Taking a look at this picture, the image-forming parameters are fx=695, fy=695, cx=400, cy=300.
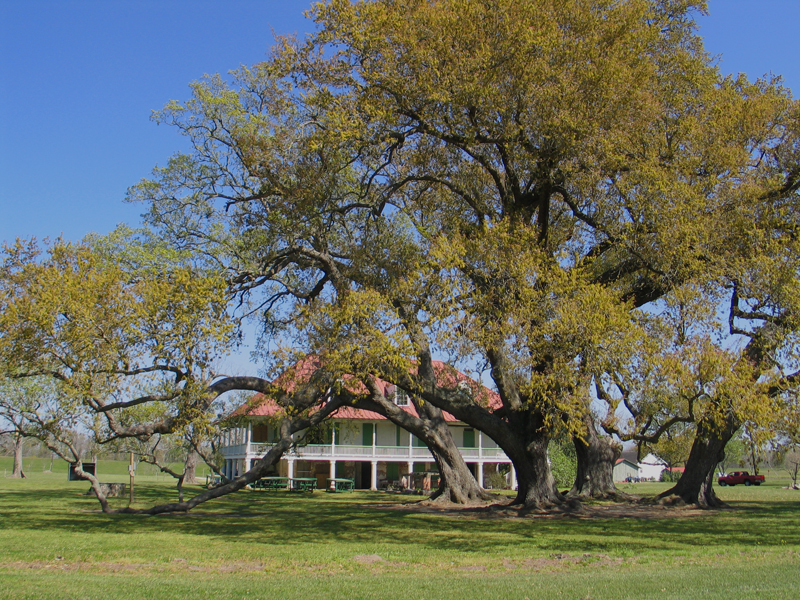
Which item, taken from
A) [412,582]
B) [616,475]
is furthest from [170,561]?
[616,475]

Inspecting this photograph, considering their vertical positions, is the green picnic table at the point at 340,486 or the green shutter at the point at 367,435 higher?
the green shutter at the point at 367,435

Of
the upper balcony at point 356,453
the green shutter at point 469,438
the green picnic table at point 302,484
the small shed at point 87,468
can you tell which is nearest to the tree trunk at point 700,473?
the small shed at point 87,468

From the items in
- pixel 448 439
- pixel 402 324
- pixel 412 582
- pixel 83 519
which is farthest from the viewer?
pixel 448 439

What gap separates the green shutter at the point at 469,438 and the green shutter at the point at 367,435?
660cm

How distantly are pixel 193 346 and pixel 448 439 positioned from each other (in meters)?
11.4

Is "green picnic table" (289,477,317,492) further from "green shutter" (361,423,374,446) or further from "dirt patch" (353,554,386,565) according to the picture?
"dirt patch" (353,554,386,565)

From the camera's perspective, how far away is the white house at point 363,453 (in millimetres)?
42656

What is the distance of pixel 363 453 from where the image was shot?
1721 inches

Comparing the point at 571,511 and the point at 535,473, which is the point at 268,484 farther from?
the point at 571,511

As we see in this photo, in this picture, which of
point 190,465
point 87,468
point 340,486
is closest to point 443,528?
point 87,468

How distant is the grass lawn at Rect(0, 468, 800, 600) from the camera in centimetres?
852

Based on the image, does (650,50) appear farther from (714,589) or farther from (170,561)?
(170,561)

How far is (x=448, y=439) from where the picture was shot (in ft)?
77.7

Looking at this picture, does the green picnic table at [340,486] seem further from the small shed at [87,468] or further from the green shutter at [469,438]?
the small shed at [87,468]
